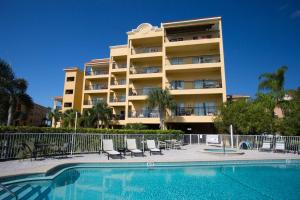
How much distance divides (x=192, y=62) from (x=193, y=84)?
3667 millimetres

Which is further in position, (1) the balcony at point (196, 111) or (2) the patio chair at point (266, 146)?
(1) the balcony at point (196, 111)

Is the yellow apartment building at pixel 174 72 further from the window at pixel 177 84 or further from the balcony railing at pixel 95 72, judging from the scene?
the balcony railing at pixel 95 72

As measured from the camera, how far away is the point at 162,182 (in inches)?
329

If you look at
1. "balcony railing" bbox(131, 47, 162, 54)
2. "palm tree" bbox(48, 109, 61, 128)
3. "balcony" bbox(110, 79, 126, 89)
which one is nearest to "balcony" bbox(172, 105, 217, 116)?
"balcony railing" bbox(131, 47, 162, 54)

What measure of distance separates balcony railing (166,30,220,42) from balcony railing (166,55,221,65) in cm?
342

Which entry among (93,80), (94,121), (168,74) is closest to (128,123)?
(94,121)

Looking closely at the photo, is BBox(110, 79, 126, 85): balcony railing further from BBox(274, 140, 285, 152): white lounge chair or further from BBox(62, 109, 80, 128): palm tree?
BBox(274, 140, 285, 152): white lounge chair

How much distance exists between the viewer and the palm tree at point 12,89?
818 inches

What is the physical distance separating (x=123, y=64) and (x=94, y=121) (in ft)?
40.7

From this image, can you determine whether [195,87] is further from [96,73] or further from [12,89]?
[12,89]

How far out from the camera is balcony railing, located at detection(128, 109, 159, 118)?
29900 mm

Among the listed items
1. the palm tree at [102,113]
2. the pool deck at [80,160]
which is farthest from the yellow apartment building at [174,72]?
the pool deck at [80,160]

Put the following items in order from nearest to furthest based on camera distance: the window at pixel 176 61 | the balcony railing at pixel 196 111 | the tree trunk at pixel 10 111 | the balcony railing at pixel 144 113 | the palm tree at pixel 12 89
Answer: the palm tree at pixel 12 89 → the tree trunk at pixel 10 111 → the balcony railing at pixel 196 111 → the balcony railing at pixel 144 113 → the window at pixel 176 61

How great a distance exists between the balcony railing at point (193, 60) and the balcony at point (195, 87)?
3.10 metres
